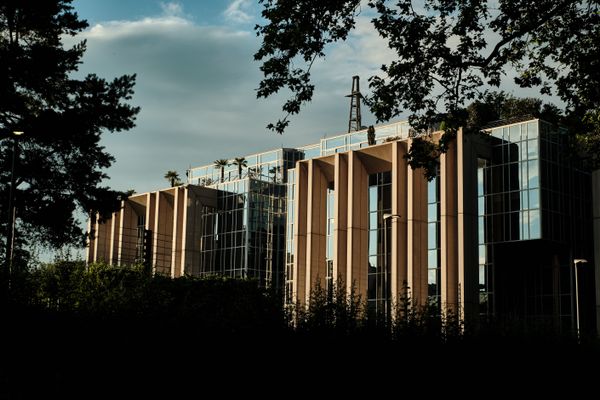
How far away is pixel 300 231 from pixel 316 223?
1.45 m

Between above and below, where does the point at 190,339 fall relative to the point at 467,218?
below

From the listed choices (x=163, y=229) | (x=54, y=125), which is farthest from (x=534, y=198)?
(x=163, y=229)

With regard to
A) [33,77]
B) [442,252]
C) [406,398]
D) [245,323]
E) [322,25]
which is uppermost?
[33,77]

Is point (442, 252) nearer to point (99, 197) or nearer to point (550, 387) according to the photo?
point (99, 197)

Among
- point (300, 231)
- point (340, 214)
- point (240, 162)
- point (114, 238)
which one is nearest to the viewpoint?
point (340, 214)

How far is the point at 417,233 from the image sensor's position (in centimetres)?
5759

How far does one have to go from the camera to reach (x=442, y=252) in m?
55.2

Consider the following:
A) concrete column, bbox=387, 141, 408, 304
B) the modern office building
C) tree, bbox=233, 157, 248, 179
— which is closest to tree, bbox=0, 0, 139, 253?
the modern office building

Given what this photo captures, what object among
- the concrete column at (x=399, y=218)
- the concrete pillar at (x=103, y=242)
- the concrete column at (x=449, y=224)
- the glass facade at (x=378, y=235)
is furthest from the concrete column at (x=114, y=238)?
the concrete column at (x=449, y=224)

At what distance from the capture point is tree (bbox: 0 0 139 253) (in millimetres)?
35156

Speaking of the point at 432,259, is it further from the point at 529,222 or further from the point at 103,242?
the point at 103,242

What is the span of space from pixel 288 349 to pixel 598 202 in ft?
156

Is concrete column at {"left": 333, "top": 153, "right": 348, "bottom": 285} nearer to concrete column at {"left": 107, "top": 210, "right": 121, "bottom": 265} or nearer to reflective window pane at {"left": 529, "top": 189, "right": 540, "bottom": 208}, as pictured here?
reflective window pane at {"left": 529, "top": 189, "right": 540, "bottom": 208}

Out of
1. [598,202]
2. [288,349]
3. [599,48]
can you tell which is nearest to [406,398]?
[288,349]
